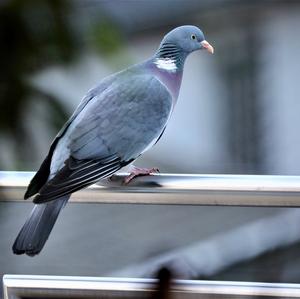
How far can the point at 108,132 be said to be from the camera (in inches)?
41.9

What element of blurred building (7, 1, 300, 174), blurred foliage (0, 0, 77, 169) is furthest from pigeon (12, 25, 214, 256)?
blurred building (7, 1, 300, 174)

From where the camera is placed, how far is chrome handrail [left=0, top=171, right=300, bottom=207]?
748 mm

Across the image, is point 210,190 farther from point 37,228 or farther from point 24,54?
point 24,54

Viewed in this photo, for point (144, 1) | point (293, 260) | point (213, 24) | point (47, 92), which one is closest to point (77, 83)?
point (47, 92)

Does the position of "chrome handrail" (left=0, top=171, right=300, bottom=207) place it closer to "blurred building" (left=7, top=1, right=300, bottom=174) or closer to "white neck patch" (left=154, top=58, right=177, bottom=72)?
"white neck patch" (left=154, top=58, right=177, bottom=72)

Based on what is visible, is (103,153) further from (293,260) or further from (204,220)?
(204,220)

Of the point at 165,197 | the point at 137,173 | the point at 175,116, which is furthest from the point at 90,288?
the point at 175,116

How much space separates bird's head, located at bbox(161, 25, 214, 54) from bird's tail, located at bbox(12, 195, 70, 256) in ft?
1.30

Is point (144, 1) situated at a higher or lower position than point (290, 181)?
higher

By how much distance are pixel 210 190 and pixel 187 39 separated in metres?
0.52

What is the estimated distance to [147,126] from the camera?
1.12 metres

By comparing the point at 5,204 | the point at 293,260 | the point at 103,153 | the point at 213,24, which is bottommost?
the point at 5,204

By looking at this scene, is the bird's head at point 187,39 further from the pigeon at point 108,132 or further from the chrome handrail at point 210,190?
the chrome handrail at point 210,190

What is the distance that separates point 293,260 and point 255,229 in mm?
760
